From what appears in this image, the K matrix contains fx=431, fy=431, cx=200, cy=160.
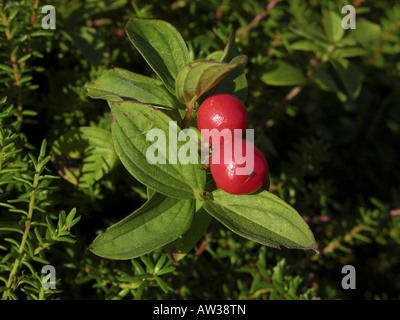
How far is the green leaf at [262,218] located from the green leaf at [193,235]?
0.09 meters

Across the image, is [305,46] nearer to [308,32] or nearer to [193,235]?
[308,32]

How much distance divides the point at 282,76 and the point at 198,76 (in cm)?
75

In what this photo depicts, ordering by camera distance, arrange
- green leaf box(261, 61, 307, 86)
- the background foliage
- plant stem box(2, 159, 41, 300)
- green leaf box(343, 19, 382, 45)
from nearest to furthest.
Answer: plant stem box(2, 159, 41, 300) → the background foliage → green leaf box(261, 61, 307, 86) → green leaf box(343, 19, 382, 45)

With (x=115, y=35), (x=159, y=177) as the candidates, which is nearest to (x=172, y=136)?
(x=159, y=177)

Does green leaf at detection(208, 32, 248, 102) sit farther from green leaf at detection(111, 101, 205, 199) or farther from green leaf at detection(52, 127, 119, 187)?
green leaf at detection(52, 127, 119, 187)

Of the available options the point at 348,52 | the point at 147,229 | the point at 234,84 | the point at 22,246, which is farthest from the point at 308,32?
the point at 22,246

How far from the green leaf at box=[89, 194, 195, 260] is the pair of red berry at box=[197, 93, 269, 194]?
0.41 feet

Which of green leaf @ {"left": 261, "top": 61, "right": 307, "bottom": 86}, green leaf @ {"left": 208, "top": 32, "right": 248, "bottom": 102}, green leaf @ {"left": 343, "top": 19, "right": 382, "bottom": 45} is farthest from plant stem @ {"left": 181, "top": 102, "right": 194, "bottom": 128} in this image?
green leaf @ {"left": 343, "top": 19, "right": 382, "bottom": 45}


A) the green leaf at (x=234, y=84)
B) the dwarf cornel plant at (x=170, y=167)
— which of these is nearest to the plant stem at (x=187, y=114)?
the dwarf cornel plant at (x=170, y=167)

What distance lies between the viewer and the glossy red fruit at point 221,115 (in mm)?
914

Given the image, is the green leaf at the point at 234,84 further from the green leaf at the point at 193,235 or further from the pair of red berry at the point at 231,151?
the green leaf at the point at 193,235

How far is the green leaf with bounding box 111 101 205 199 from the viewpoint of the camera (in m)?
0.94

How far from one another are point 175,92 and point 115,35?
727 mm

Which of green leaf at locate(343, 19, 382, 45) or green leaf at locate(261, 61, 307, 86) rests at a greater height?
green leaf at locate(343, 19, 382, 45)
